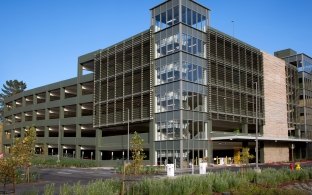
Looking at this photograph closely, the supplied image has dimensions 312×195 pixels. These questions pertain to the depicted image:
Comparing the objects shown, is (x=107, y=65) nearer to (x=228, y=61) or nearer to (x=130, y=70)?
(x=130, y=70)

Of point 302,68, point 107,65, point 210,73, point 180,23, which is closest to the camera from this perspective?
point 180,23

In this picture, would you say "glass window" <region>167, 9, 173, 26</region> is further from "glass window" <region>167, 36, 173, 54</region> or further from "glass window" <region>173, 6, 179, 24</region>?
"glass window" <region>167, 36, 173, 54</region>

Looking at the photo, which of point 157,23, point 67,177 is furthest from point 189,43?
point 67,177

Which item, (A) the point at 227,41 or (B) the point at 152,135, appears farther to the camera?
(A) the point at 227,41

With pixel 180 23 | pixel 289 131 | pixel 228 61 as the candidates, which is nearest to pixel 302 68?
pixel 289 131

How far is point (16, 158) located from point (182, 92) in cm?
3375

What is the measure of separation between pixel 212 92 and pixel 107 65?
67.8 ft

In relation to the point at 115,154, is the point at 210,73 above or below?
above

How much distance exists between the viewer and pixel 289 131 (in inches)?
3012

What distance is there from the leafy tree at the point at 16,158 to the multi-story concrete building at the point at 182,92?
22.5 m

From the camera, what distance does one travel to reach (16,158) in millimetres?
20359

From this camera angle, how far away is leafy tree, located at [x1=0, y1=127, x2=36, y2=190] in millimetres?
18375

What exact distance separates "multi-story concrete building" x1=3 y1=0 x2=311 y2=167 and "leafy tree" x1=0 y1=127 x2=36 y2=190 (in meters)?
22.5

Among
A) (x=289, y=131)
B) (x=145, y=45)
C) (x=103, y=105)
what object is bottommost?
(x=289, y=131)
